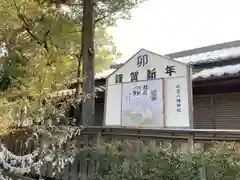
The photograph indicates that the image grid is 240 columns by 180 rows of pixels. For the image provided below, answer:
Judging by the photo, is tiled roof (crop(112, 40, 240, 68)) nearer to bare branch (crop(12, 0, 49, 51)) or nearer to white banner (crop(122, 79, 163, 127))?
white banner (crop(122, 79, 163, 127))

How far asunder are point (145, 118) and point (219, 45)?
Result: 19.5 feet

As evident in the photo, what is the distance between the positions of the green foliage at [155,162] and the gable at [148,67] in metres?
1.29

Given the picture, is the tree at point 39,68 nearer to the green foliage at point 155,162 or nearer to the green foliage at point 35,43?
the green foliage at point 35,43

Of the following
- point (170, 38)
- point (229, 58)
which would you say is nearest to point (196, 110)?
point (229, 58)

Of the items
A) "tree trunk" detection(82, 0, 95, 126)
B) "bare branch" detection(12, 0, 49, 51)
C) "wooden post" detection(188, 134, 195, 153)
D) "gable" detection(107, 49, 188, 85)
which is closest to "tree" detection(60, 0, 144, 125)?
"tree trunk" detection(82, 0, 95, 126)

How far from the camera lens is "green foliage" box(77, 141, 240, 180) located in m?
2.94

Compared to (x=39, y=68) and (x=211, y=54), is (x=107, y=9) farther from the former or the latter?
(x=211, y=54)

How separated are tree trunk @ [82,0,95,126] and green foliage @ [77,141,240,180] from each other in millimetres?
1132

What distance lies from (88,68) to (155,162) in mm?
3147

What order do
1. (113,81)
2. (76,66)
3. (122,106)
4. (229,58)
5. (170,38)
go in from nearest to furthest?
(122,106), (113,81), (229,58), (76,66), (170,38)

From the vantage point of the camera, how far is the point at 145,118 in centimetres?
421

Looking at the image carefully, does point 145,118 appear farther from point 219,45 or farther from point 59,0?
point 219,45

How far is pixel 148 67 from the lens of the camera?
14.8 feet

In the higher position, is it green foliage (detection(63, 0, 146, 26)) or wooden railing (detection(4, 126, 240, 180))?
green foliage (detection(63, 0, 146, 26))
